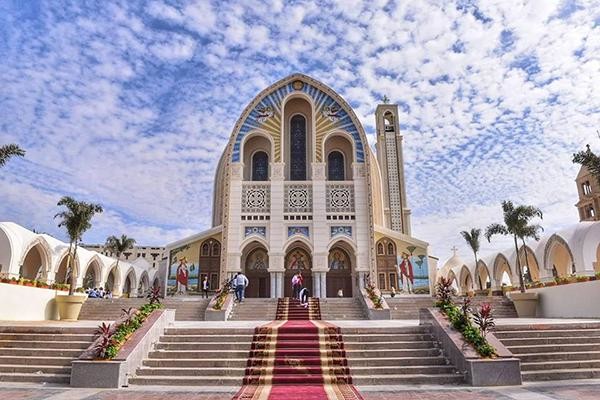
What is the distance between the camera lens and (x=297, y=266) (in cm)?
2452

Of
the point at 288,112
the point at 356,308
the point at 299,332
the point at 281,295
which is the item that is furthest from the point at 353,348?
the point at 288,112

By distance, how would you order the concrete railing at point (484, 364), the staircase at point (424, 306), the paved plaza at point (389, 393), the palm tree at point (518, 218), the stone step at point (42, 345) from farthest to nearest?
the palm tree at point (518, 218) → the staircase at point (424, 306) → the stone step at point (42, 345) → the concrete railing at point (484, 364) → the paved plaza at point (389, 393)

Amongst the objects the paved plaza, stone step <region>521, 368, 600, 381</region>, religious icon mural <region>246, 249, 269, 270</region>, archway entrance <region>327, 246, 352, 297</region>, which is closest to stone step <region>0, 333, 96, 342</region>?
the paved plaza

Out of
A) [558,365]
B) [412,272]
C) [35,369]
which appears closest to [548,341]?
[558,365]

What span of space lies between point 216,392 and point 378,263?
60.4ft

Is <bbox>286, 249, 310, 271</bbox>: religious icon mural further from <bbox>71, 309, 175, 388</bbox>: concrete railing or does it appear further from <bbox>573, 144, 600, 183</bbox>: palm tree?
<bbox>71, 309, 175, 388</bbox>: concrete railing

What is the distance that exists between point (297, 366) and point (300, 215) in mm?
16552

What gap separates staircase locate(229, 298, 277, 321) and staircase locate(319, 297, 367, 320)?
1.93 m

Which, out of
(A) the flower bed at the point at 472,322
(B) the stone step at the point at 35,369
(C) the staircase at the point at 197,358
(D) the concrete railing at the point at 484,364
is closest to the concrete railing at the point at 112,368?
Answer: (C) the staircase at the point at 197,358

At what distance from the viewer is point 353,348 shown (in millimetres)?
8203

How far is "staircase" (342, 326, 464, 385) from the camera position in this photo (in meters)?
7.02

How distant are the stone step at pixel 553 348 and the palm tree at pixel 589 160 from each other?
8360mm

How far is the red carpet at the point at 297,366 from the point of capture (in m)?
6.22

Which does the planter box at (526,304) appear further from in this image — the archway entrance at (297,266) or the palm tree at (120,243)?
the palm tree at (120,243)
